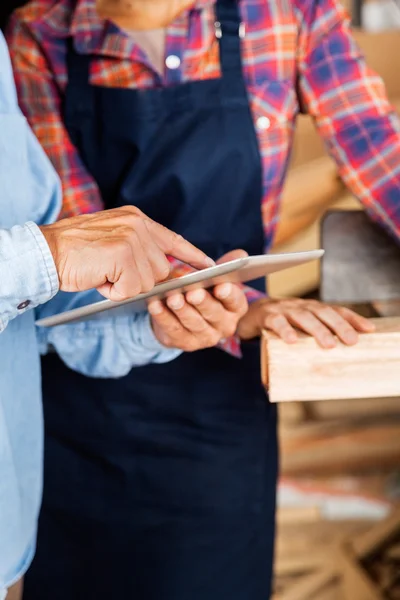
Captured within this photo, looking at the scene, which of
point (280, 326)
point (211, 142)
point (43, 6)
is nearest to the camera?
point (280, 326)

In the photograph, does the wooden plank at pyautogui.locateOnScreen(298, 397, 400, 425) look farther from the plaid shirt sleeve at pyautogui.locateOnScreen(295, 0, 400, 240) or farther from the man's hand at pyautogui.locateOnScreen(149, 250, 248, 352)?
the man's hand at pyautogui.locateOnScreen(149, 250, 248, 352)

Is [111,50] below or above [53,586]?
above

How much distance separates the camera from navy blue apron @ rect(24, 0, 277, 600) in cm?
154

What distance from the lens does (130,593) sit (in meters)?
1.65

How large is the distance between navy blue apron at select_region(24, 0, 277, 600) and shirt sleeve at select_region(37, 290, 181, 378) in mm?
329

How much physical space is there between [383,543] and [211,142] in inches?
64.9

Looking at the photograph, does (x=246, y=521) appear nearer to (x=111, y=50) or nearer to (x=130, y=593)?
(x=130, y=593)

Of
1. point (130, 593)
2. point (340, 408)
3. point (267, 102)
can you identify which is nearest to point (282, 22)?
point (267, 102)

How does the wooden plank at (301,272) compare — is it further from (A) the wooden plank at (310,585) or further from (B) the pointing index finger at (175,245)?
(B) the pointing index finger at (175,245)

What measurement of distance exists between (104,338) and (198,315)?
0.21 m

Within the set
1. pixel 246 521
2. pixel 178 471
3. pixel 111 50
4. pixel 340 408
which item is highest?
pixel 111 50

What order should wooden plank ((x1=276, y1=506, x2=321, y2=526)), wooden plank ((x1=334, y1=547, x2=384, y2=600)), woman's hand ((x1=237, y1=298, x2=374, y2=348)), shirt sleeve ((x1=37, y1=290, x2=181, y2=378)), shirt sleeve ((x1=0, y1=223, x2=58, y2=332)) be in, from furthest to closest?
wooden plank ((x1=276, y1=506, x2=321, y2=526)) < wooden plank ((x1=334, y1=547, x2=384, y2=600)) < shirt sleeve ((x1=37, y1=290, x2=181, y2=378)) < woman's hand ((x1=237, y1=298, x2=374, y2=348)) < shirt sleeve ((x1=0, y1=223, x2=58, y2=332))

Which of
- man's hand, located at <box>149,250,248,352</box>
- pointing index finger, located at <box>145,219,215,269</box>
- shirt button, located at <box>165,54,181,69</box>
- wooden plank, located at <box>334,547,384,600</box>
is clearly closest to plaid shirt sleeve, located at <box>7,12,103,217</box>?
shirt button, located at <box>165,54,181,69</box>

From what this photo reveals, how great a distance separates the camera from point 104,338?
128 cm
